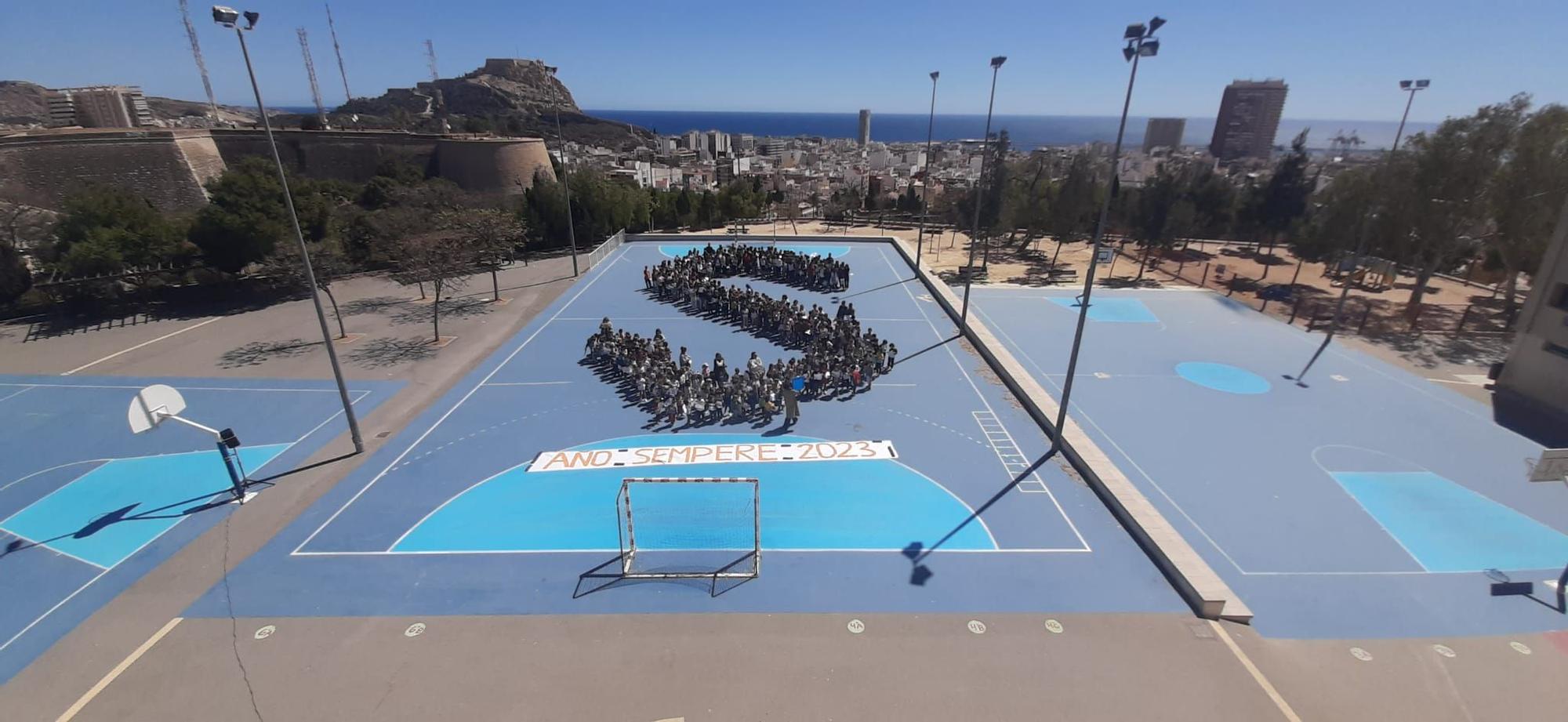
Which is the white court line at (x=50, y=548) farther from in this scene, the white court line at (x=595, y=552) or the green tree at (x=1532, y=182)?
the green tree at (x=1532, y=182)

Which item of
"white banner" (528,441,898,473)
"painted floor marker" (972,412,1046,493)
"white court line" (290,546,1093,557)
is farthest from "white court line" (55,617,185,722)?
"painted floor marker" (972,412,1046,493)

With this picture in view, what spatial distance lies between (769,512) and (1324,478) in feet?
43.6

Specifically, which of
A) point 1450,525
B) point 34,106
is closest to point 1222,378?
point 1450,525

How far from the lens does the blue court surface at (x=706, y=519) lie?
34.2ft

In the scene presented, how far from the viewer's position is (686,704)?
835cm

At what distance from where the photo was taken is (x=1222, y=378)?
2003 centimetres

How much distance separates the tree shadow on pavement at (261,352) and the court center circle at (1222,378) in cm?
3119

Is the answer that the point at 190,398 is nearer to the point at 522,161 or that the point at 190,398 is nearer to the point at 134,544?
the point at 134,544

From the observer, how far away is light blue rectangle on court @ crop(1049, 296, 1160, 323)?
26406 millimetres

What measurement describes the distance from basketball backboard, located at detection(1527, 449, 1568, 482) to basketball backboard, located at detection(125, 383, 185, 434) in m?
25.4

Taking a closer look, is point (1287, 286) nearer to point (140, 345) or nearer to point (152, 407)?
point (152, 407)

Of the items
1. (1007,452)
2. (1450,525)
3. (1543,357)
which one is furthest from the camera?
(1543,357)

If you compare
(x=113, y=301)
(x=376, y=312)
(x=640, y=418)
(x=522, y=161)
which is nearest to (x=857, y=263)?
(x=640, y=418)

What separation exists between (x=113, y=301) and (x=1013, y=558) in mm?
38216
